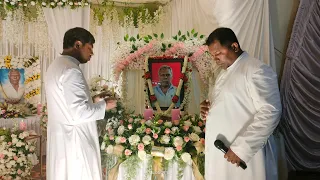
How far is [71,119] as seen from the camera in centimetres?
256

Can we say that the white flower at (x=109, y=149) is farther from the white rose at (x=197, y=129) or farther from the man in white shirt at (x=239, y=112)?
the man in white shirt at (x=239, y=112)

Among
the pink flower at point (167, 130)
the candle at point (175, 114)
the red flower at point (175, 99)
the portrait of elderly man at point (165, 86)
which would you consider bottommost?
the pink flower at point (167, 130)

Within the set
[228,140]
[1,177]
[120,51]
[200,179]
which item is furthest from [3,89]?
[228,140]

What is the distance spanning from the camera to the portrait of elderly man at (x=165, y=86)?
3.56m

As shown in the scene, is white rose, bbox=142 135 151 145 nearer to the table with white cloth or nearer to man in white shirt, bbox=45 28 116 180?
man in white shirt, bbox=45 28 116 180

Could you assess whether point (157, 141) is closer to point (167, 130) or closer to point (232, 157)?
point (167, 130)

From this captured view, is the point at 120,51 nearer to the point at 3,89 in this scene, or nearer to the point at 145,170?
the point at 145,170

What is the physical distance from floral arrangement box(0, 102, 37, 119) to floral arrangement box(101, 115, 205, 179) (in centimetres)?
407

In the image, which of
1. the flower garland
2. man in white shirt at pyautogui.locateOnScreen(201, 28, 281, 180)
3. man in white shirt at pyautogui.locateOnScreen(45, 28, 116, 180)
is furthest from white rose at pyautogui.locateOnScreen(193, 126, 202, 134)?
man in white shirt at pyautogui.locateOnScreen(45, 28, 116, 180)

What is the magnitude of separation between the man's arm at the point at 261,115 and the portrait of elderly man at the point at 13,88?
6194 mm

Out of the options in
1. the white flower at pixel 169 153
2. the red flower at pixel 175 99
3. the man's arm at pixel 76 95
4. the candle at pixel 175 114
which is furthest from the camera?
the red flower at pixel 175 99

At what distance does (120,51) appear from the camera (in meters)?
3.80

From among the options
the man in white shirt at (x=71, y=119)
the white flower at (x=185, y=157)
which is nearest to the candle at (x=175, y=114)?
the white flower at (x=185, y=157)

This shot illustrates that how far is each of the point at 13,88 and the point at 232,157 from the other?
626cm
